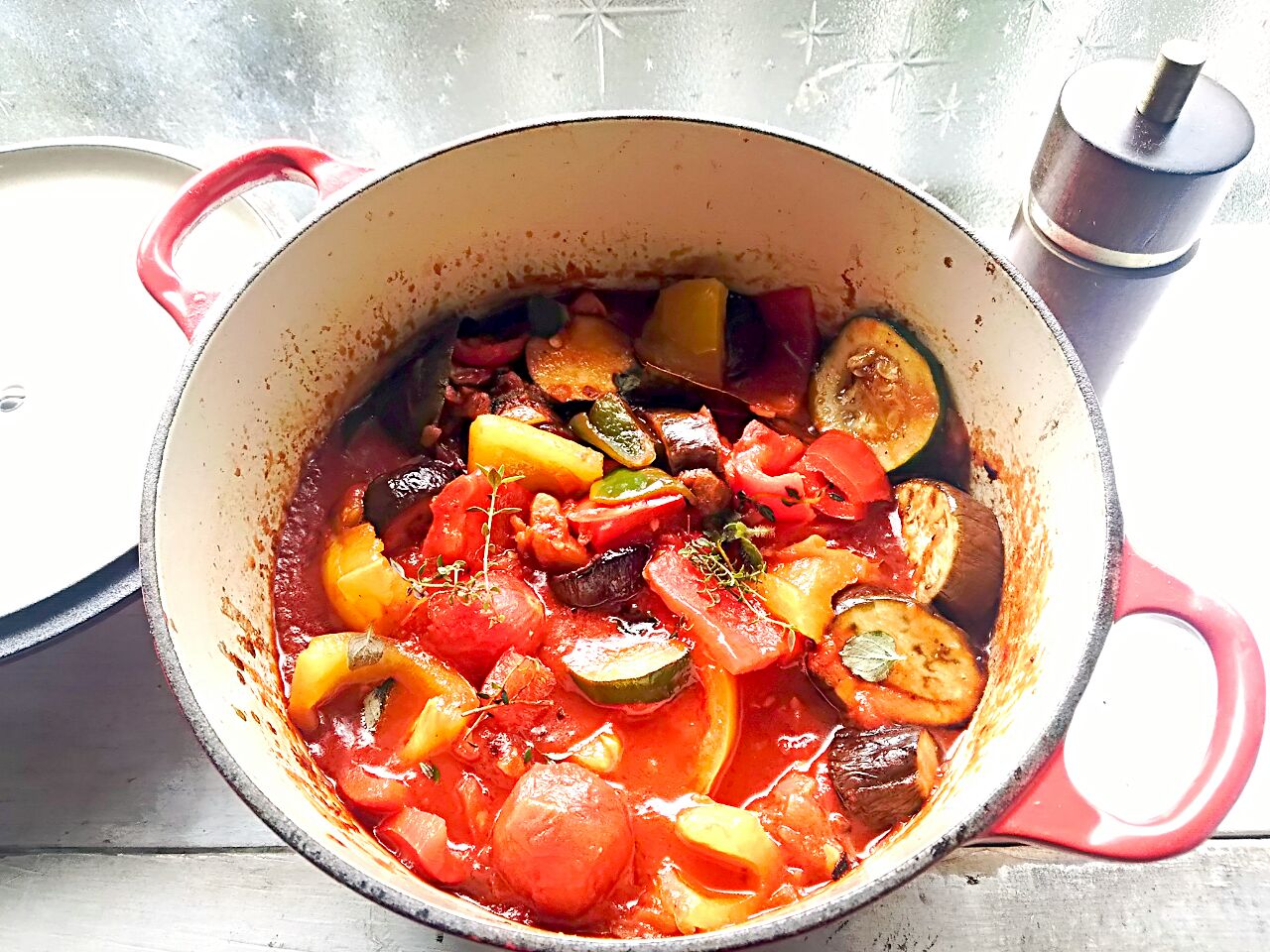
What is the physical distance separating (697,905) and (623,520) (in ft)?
1.97

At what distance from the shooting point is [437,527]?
1597mm

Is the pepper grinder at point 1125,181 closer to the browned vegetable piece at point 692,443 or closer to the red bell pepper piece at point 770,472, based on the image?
the red bell pepper piece at point 770,472

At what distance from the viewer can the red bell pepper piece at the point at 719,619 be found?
1.47 m

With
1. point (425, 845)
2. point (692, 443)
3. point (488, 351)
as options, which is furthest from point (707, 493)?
point (425, 845)

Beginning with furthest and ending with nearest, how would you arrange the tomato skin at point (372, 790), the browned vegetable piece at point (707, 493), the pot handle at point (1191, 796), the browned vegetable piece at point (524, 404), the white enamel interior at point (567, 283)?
the browned vegetable piece at point (524, 404)
the browned vegetable piece at point (707, 493)
the tomato skin at point (372, 790)
the white enamel interior at point (567, 283)
the pot handle at point (1191, 796)

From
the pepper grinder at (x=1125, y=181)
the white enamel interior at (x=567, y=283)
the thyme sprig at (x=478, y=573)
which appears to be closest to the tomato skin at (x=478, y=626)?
the thyme sprig at (x=478, y=573)

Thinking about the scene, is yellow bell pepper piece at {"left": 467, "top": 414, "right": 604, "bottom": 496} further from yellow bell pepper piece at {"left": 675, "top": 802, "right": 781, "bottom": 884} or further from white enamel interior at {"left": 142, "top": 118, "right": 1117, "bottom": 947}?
yellow bell pepper piece at {"left": 675, "top": 802, "right": 781, "bottom": 884}

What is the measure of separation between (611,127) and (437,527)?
0.74 metres

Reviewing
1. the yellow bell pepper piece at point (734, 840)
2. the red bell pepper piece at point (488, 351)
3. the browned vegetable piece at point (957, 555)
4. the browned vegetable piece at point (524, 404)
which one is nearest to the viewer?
the yellow bell pepper piece at point (734, 840)

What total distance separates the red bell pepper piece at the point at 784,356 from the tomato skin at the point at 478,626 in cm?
60

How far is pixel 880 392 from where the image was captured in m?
1.74

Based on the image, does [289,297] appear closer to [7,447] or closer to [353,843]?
[7,447]

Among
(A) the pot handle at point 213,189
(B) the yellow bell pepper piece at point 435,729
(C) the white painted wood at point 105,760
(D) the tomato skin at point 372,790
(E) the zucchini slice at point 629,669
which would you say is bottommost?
(C) the white painted wood at point 105,760

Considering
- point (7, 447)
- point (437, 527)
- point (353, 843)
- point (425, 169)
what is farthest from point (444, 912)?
point (7, 447)
